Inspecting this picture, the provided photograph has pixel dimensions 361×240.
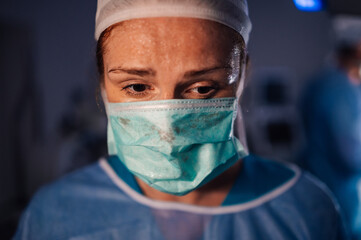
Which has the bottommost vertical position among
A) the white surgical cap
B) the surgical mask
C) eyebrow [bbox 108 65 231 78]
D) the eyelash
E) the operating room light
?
the surgical mask

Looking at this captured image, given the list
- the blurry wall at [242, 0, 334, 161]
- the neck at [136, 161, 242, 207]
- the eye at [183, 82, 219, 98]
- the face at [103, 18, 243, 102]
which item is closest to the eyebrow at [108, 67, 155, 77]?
the face at [103, 18, 243, 102]

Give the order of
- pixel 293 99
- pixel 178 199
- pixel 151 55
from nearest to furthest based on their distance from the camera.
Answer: pixel 151 55
pixel 178 199
pixel 293 99

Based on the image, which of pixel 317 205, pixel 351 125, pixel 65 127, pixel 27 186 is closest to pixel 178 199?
pixel 317 205

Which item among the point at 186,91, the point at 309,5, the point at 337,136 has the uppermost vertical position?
the point at 309,5

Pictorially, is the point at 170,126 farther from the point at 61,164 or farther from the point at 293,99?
the point at 293,99

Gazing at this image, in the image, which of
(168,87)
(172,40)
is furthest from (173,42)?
(168,87)

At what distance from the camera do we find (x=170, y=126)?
0.64 m

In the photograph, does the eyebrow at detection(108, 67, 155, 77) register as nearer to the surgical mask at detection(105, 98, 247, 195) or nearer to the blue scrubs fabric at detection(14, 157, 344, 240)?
the surgical mask at detection(105, 98, 247, 195)

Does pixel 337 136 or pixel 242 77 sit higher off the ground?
pixel 242 77

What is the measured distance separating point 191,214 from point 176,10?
0.62 m

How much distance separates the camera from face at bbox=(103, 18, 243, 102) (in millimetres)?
600

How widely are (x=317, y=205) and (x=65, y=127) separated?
274cm

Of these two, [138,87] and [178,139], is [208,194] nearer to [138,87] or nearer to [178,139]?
[178,139]

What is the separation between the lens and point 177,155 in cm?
66
